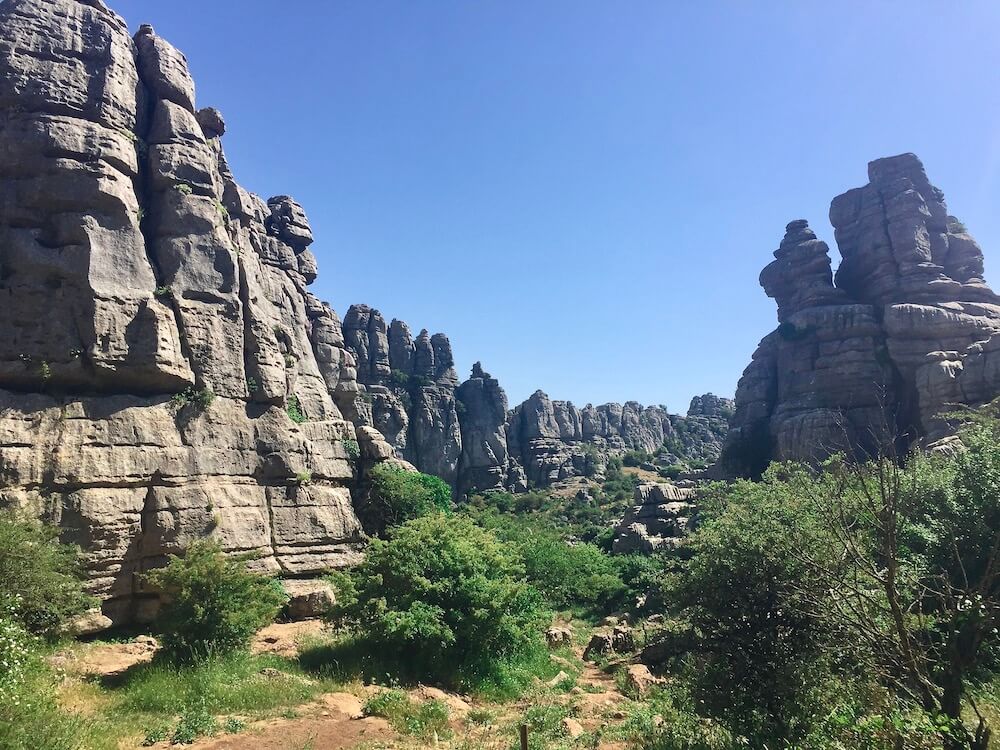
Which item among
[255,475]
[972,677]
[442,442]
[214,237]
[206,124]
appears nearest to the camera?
[972,677]

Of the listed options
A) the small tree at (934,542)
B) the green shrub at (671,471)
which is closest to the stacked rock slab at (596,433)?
the green shrub at (671,471)

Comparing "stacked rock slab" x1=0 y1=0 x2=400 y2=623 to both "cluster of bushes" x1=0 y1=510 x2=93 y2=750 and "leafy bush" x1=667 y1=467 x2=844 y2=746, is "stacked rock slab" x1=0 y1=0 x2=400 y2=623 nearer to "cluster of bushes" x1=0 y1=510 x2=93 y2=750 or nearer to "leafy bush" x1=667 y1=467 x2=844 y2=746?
"cluster of bushes" x1=0 y1=510 x2=93 y2=750

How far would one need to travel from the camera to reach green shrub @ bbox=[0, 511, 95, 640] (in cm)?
1327

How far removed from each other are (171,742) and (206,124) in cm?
2962

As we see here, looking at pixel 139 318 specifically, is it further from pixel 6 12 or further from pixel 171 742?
pixel 171 742

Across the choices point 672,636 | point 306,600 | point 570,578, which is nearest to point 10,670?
point 672,636

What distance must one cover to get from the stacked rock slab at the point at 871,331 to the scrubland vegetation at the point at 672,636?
76.9ft

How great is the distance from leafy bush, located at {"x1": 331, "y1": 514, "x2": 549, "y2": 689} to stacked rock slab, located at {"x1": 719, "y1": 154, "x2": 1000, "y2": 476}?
29200mm

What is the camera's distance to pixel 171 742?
30.8 feet

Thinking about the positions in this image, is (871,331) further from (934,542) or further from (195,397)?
(195,397)

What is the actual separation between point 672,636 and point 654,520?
26.6m

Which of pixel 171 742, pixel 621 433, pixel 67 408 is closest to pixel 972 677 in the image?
pixel 171 742

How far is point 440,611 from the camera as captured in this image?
14.5 m

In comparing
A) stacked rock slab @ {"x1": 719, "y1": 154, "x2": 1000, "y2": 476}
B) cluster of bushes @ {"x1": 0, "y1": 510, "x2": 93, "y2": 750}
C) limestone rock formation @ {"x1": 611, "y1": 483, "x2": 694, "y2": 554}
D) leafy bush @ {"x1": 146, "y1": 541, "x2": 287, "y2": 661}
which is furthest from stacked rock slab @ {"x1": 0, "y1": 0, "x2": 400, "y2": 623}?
stacked rock slab @ {"x1": 719, "y1": 154, "x2": 1000, "y2": 476}
